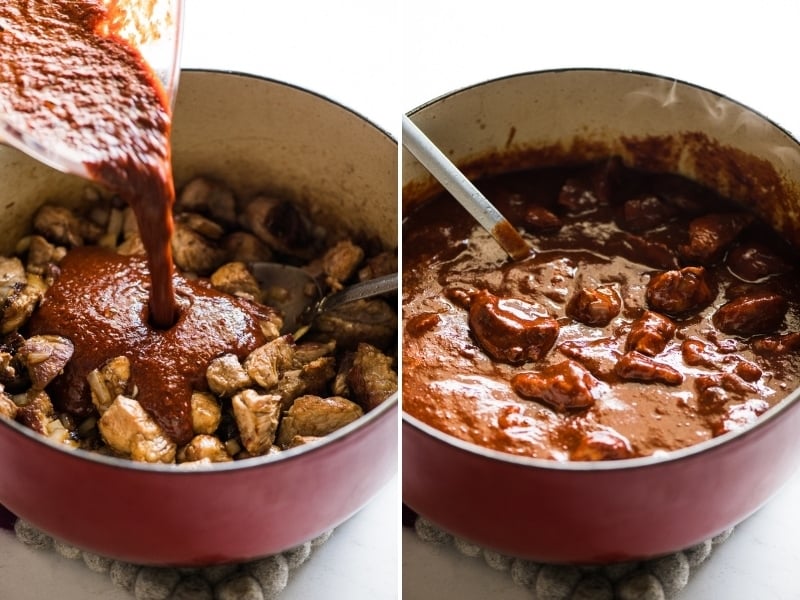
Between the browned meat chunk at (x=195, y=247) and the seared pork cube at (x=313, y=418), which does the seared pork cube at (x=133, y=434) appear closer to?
the seared pork cube at (x=313, y=418)

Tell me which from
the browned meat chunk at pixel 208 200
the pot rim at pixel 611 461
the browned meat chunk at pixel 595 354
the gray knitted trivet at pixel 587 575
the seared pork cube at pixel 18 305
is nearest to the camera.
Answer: the pot rim at pixel 611 461

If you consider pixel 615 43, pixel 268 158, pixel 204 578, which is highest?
pixel 615 43

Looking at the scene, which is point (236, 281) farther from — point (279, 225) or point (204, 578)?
point (204, 578)

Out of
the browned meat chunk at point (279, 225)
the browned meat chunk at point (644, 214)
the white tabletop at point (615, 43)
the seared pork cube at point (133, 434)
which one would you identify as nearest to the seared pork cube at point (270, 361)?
the seared pork cube at point (133, 434)

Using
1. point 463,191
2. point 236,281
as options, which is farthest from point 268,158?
point 463,191

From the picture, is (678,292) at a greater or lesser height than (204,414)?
greater

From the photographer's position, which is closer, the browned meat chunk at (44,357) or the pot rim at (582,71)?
the browned meat chunk at (44,357)

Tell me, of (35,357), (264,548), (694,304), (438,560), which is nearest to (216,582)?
(264,548)
